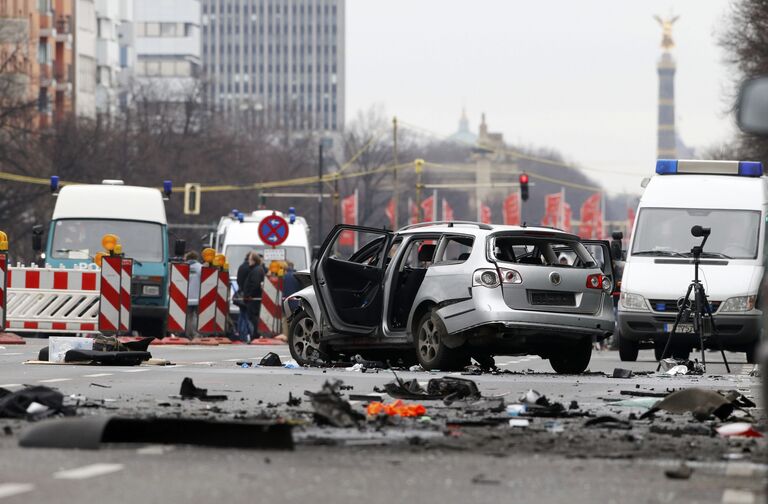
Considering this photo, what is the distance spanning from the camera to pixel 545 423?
12.7 meters

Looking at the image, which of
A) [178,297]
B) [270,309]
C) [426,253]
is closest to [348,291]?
[426,253]

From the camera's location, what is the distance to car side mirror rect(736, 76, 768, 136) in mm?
8164

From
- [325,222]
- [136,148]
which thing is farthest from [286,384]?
[325,222]

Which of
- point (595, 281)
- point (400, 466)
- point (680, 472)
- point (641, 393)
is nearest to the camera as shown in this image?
point (680, 472)

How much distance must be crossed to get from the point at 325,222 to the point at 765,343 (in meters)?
126

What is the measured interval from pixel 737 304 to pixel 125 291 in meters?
10.5

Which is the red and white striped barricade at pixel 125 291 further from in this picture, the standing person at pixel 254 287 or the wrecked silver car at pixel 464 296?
the wrecked silver car at pixel 464 296

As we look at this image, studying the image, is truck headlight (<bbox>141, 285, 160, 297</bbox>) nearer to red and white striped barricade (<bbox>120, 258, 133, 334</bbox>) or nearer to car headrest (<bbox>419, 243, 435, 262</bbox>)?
red and white striped barricade (<bbox>120, 258, 133, 334</bbox>)

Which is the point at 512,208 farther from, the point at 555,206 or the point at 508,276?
the point at 508,276

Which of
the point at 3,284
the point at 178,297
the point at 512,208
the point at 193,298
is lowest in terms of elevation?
the point at 512,208

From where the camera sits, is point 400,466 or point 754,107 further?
point 400,466

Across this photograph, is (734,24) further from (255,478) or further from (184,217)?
(255,478)

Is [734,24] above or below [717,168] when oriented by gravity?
above

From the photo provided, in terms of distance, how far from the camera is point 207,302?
35.4 meters
